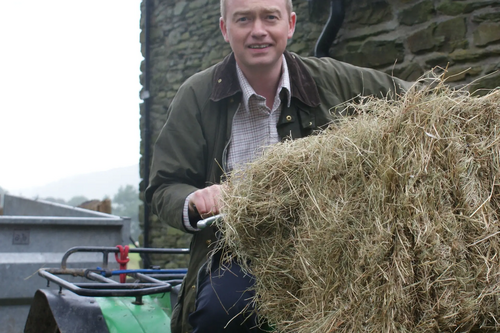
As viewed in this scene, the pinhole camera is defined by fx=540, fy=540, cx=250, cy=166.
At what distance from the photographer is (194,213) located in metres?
1.89

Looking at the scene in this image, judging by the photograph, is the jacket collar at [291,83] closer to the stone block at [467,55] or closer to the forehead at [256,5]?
the forehead at [256,5]

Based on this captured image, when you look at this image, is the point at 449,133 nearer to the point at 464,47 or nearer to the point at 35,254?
the point at 35,254

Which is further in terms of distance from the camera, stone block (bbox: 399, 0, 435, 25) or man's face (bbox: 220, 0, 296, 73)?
stone block (bbox: 399, 0, 435, 25)

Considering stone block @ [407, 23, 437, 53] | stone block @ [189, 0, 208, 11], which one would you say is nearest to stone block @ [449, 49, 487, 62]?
stone block @ [407, 23, 437, 53]

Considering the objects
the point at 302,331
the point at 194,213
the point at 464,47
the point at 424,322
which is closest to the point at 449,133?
the point at 424,322

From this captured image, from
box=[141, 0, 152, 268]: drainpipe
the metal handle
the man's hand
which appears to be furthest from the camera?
box=[141, 0, 152, 268]: drainpipe

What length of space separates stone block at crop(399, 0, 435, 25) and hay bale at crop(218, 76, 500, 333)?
335cm

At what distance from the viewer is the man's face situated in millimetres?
2115

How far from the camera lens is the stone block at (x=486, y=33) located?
4055mm

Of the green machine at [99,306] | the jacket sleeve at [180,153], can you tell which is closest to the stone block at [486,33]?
the jacket sleeve at [180,153]

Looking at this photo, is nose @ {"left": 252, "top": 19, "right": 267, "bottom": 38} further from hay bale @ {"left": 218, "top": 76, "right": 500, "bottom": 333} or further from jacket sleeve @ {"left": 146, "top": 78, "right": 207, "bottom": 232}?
hay bale @ {"left": 218, "top": 76, "right": 500, "bottom": 333}

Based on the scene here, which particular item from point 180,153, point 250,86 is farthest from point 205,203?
point 250,86

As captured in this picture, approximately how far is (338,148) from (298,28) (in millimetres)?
4799

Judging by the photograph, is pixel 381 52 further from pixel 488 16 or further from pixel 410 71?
pixel 488 16
